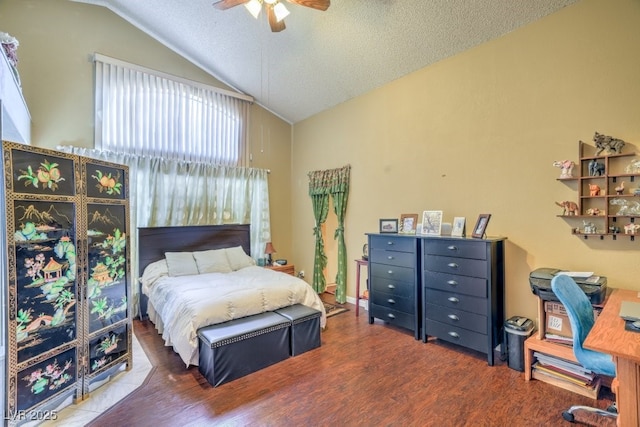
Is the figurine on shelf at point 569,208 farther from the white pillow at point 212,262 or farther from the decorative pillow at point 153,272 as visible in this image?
the decorative pillow at point 153,272

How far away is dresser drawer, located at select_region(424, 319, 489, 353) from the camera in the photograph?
9.47 ft

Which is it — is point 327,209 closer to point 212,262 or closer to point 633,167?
point 212,262

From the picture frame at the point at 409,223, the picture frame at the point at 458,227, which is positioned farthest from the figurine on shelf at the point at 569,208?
the picture frame at the point at 409,223

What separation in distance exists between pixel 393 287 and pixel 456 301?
0.79m

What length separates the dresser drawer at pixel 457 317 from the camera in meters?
2.89

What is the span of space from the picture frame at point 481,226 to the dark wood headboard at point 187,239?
140 inches

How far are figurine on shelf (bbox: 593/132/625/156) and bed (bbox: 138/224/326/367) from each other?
3.02m

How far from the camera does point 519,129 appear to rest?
303 cm

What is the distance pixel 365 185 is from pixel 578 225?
8.36ft

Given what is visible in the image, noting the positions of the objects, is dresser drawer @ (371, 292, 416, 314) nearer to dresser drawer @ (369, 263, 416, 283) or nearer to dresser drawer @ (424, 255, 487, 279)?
dresser drawer @ (369, 263, 416, 283)

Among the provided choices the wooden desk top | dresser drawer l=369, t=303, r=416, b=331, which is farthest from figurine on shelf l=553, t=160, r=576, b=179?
dresser drawer l=369, t=303, r=416, b=331

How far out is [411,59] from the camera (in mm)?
3676

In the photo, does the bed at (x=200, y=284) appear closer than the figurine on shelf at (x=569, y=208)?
No

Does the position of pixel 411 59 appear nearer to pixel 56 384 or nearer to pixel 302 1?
pixel 302 1
